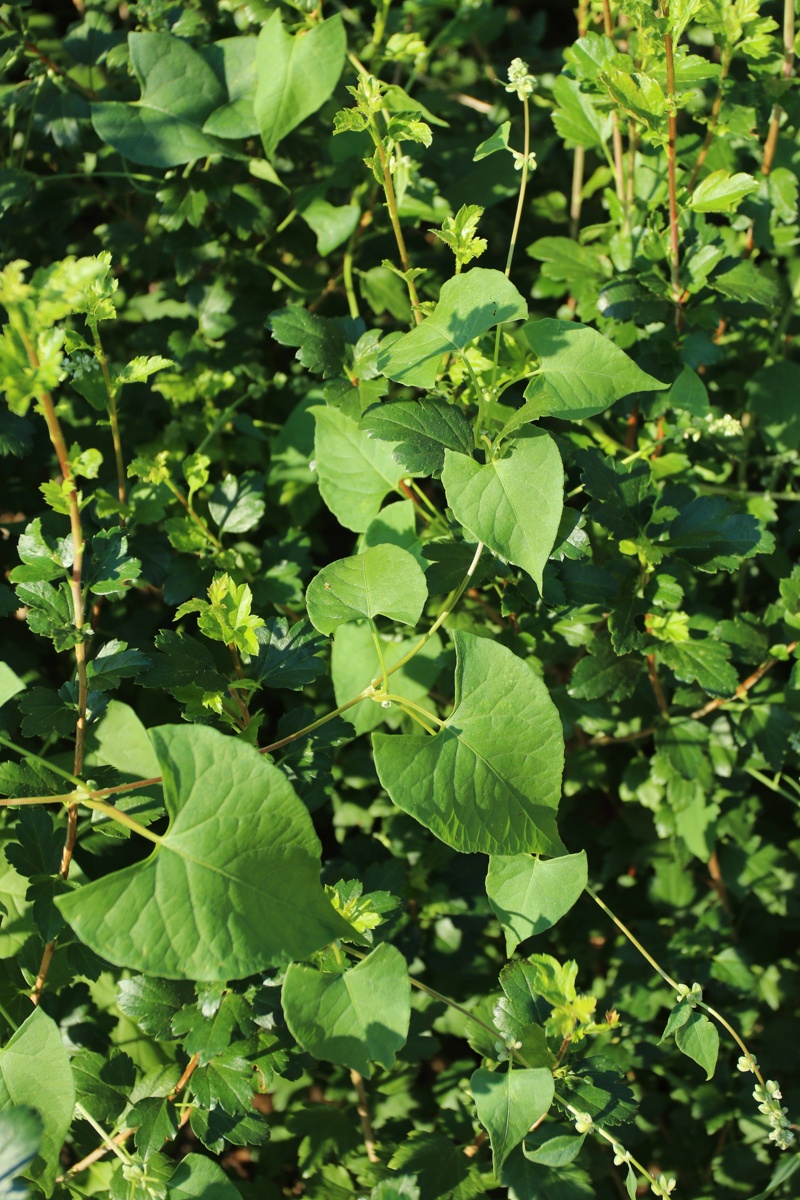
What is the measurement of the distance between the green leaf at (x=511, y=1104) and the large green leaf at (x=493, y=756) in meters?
0.26

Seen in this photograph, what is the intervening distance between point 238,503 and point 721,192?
2.68 feet

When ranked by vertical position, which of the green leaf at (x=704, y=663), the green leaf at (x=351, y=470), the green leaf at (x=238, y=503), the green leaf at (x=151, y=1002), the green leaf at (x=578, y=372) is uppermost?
the green leaf at (x=578, y=372)

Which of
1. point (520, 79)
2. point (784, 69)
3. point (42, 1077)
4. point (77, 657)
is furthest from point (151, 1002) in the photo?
point (784, 69)

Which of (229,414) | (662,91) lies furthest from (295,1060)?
(662,91)

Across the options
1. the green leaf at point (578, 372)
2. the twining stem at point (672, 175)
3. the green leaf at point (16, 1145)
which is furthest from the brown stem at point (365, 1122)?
the twining stem at point (672, 175)

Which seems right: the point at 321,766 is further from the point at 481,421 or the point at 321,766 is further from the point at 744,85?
the point at 744,85

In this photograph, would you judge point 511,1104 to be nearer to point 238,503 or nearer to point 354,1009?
point 354,1009

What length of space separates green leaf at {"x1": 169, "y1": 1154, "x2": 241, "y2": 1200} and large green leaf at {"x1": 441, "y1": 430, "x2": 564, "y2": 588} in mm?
764

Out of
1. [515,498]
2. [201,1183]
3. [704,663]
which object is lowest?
[201,1183]

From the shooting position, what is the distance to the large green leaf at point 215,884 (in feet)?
2.80

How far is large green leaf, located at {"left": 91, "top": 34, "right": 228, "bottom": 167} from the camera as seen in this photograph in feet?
4.66

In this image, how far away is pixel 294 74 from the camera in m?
1.35

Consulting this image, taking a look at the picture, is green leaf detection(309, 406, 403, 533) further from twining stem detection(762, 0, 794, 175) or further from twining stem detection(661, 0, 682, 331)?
twining stem detection(762, 0, 794, 175)

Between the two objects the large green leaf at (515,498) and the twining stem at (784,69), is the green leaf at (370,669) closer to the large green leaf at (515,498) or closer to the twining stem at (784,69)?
the large green leaf at (515,498)
